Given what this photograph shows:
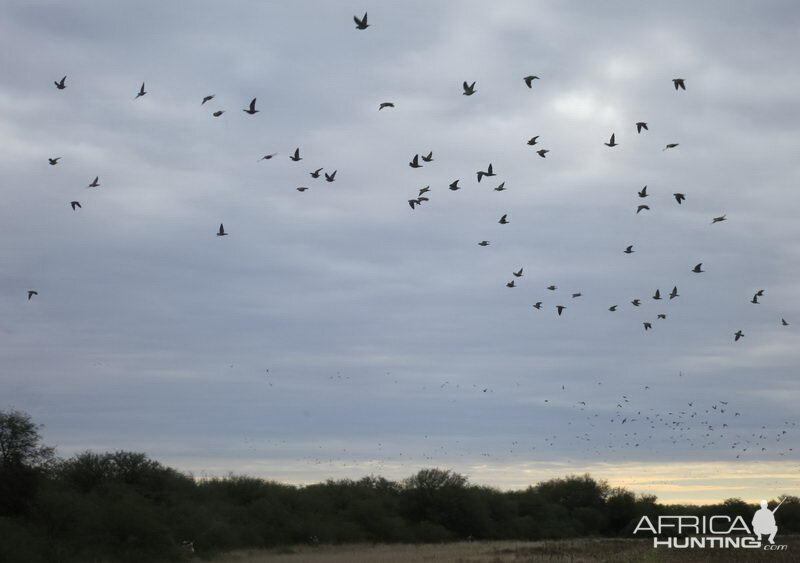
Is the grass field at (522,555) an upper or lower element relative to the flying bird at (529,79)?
lower

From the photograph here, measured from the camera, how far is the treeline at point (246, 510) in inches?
2013

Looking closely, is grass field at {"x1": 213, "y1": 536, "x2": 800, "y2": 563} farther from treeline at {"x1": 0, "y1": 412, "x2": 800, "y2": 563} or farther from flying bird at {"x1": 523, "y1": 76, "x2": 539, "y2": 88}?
flying bird at {"x1": 523, "y1": 76, "x2": 539, "y2": 88}

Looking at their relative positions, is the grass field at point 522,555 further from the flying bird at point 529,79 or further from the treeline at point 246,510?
the flying bird at point 529,79

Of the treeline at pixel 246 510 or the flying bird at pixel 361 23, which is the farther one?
the treeline at pixel 246 510

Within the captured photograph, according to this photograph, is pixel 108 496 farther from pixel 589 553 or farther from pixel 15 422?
pixel 589 553

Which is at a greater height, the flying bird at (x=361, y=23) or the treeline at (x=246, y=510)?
the flying bird at (x=361, y=23)

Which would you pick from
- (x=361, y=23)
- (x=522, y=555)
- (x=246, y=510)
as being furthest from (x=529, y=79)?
(x=246, y=510)

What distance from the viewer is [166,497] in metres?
65.4

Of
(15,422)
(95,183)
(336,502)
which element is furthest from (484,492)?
(95,183)

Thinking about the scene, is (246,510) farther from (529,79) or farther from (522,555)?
(529,79)

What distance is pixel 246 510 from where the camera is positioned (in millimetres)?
77375

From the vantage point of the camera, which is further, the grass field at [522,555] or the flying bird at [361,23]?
the grass field at [522,555]

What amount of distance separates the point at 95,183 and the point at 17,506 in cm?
2428

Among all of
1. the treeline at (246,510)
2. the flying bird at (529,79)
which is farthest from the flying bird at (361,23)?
the treeline at (246,510)
